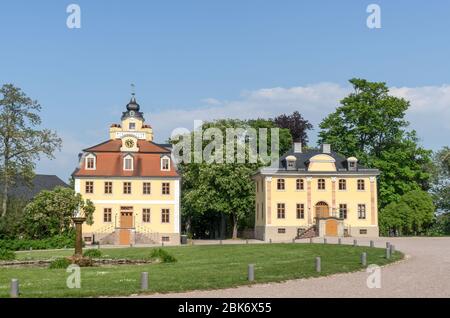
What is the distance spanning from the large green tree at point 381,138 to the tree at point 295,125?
7.05 meters

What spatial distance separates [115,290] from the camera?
55.2 feet

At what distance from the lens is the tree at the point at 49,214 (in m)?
47.8

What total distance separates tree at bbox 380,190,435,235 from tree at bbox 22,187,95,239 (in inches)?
1108


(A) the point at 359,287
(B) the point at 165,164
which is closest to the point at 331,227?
(B) the point at 165,164

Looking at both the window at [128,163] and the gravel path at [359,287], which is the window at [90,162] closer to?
the window at [128,163]

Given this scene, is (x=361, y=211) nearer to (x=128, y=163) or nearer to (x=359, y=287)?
(x=128, y=163)

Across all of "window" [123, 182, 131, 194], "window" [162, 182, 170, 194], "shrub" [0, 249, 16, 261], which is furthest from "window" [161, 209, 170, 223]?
"shrub" [0, 249, 16, 261]

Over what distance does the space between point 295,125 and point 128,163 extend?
76.5ft

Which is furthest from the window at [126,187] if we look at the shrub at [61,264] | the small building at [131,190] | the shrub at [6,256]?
the shrub at [61,264]

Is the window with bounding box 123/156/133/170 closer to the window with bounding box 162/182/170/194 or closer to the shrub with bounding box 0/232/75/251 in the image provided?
the window with bounding box 162/182/170/194

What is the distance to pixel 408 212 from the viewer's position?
5466cm
